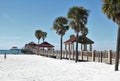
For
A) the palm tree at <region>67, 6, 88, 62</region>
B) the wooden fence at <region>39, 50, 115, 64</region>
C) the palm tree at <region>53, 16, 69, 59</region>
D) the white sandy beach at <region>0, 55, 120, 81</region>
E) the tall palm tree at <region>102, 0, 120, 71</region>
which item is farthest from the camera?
the palm tree at <region>53, 16, 69, 59</region>

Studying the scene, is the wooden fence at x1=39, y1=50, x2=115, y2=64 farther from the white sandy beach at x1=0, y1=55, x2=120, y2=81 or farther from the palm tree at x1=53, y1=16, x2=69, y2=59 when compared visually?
the palm tree at x1=53, y1=16, x2=69, y2=59

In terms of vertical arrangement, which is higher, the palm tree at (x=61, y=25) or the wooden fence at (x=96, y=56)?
the palm tree at (x=61, y=25)

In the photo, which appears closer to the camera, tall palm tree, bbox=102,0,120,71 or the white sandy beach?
the white sandy beach

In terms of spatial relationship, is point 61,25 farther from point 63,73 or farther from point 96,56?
point 63,73

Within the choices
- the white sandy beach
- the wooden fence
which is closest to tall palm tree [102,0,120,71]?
the white sandy beach

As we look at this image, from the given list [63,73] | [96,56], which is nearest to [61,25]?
[96,56]

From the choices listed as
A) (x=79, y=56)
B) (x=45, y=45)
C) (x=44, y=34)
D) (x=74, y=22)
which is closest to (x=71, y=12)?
(x=74, y=22)

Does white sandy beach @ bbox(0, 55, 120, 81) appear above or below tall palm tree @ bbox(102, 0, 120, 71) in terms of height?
below

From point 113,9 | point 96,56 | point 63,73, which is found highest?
point 113,9

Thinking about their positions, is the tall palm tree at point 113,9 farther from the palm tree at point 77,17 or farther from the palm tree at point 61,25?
the palm tree at point 61,25

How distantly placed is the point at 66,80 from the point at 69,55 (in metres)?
29.6

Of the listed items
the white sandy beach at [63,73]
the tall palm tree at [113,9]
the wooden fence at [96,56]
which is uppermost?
the tall palm tree at [113,9]

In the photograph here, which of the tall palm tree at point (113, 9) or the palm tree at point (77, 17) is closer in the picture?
the tall palm tree at point (113, 9)

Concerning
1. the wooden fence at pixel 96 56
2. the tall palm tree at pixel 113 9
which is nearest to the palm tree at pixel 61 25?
the wooden fence at pixel 96 56
